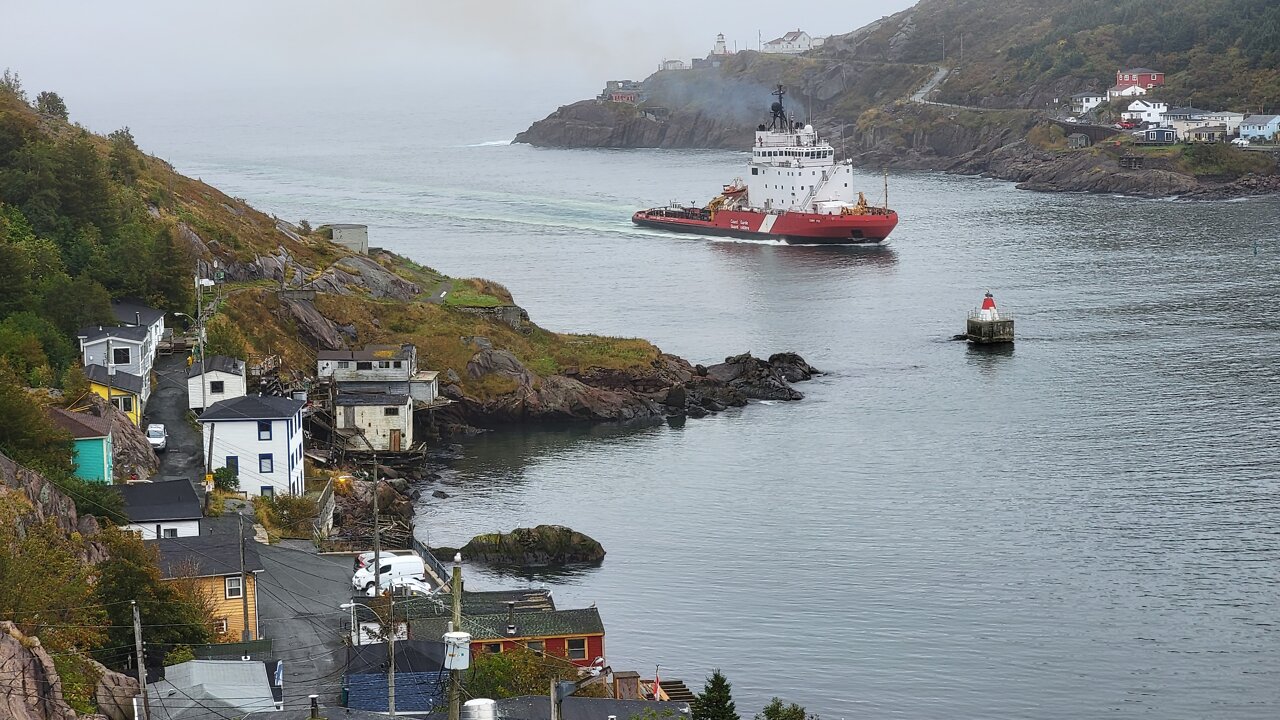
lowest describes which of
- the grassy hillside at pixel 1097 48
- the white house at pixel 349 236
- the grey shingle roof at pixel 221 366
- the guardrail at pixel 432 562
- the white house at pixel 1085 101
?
the guardrail at pixel 432 562

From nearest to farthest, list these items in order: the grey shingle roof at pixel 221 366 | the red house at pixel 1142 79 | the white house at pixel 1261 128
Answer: the grey shingle roof at pixel 221 366 → the white house at pixel 1261 128 → the red house at pixel 1142 79

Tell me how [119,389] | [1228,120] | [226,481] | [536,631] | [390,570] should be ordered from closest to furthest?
[536,631] → [390,570] → [226,481] → [119,389] → [1228,120]

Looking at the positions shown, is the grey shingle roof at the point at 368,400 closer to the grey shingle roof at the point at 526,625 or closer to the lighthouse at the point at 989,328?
the grey shingle roof at the point at 526,625

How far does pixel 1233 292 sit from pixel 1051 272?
10.5 meters

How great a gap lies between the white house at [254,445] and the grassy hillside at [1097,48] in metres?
113

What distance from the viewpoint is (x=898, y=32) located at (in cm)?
19450

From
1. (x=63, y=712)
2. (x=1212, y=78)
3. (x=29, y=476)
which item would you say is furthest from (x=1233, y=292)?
(x=1212, y=78)

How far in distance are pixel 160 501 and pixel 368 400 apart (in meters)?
15.1

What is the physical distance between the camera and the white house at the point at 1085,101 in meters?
141

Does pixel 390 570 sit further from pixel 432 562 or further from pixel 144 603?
pixel 144 603

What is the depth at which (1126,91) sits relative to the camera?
139 metres

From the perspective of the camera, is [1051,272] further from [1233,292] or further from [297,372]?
[297,372]

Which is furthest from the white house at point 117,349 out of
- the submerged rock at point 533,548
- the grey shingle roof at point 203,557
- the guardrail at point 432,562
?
the grey shingle roof at point 203,557

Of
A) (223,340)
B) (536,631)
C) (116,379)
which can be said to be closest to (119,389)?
(116,379)
